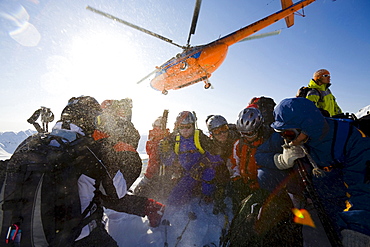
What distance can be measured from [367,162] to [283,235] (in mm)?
1072

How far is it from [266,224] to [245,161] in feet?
4.51

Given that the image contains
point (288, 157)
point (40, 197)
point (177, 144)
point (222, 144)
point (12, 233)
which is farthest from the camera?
point (177, 144)

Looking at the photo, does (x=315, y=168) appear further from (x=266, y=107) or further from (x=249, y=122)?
(x=266, y=107)

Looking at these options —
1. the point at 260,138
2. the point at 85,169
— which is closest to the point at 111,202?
the point at 85,169

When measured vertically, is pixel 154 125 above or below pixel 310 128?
above

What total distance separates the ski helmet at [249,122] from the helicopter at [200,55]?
266 inches

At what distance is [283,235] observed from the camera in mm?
1842

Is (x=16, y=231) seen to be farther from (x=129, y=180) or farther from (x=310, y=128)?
(x=310, y=128)

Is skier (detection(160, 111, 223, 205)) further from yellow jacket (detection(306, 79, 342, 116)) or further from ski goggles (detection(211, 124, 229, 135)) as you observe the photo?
yellow jacket (detection(306, 79, 342, 116))

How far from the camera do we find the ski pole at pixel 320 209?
153 centimetres

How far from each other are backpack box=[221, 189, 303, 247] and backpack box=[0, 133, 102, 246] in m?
1.92

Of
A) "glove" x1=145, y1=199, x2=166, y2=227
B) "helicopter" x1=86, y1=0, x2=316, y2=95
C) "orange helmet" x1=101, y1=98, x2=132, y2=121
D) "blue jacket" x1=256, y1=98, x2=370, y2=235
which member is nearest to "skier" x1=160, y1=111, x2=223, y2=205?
"glove" x1=145, y1=199, x2=166, y2=227

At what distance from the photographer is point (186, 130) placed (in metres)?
4.55

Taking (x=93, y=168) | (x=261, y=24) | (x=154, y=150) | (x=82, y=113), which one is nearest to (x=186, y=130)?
(x=154, y=150)
